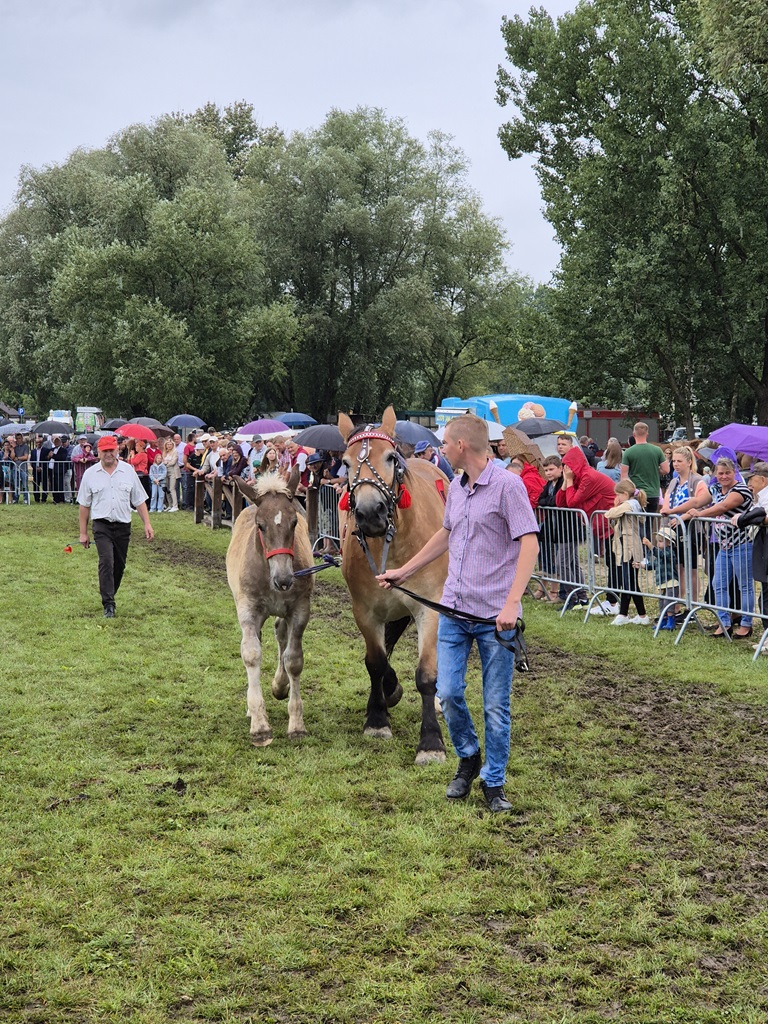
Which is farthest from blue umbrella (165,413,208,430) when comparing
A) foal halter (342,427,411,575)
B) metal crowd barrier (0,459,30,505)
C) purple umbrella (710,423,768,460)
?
foal halter (342,427,411,575)

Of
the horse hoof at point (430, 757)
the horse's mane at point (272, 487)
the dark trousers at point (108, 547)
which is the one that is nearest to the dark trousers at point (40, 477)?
the dark trousers at point (108, 547)

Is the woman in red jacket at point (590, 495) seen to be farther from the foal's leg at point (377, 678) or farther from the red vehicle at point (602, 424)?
the red vehicle at point (602, 424)

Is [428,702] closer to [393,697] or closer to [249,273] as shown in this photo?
[393,697]

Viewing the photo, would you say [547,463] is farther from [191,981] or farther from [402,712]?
[191,981]

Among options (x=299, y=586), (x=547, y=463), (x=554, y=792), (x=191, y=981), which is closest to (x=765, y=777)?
(x=554, y=792)

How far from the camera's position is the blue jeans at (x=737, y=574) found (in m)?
10.4

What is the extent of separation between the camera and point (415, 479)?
7.75 m

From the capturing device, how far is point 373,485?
6.66 metres

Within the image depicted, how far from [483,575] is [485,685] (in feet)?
2.10

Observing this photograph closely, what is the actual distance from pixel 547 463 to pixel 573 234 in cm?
2487

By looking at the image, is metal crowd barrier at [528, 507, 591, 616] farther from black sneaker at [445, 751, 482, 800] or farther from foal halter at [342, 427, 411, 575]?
black sneaker at [445, 751, 482, 800]

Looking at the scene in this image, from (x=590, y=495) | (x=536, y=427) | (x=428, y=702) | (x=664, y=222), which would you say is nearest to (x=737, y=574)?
(x=590, y=495)

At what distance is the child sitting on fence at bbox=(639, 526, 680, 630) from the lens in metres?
11.3

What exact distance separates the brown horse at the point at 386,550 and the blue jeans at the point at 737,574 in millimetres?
4090
